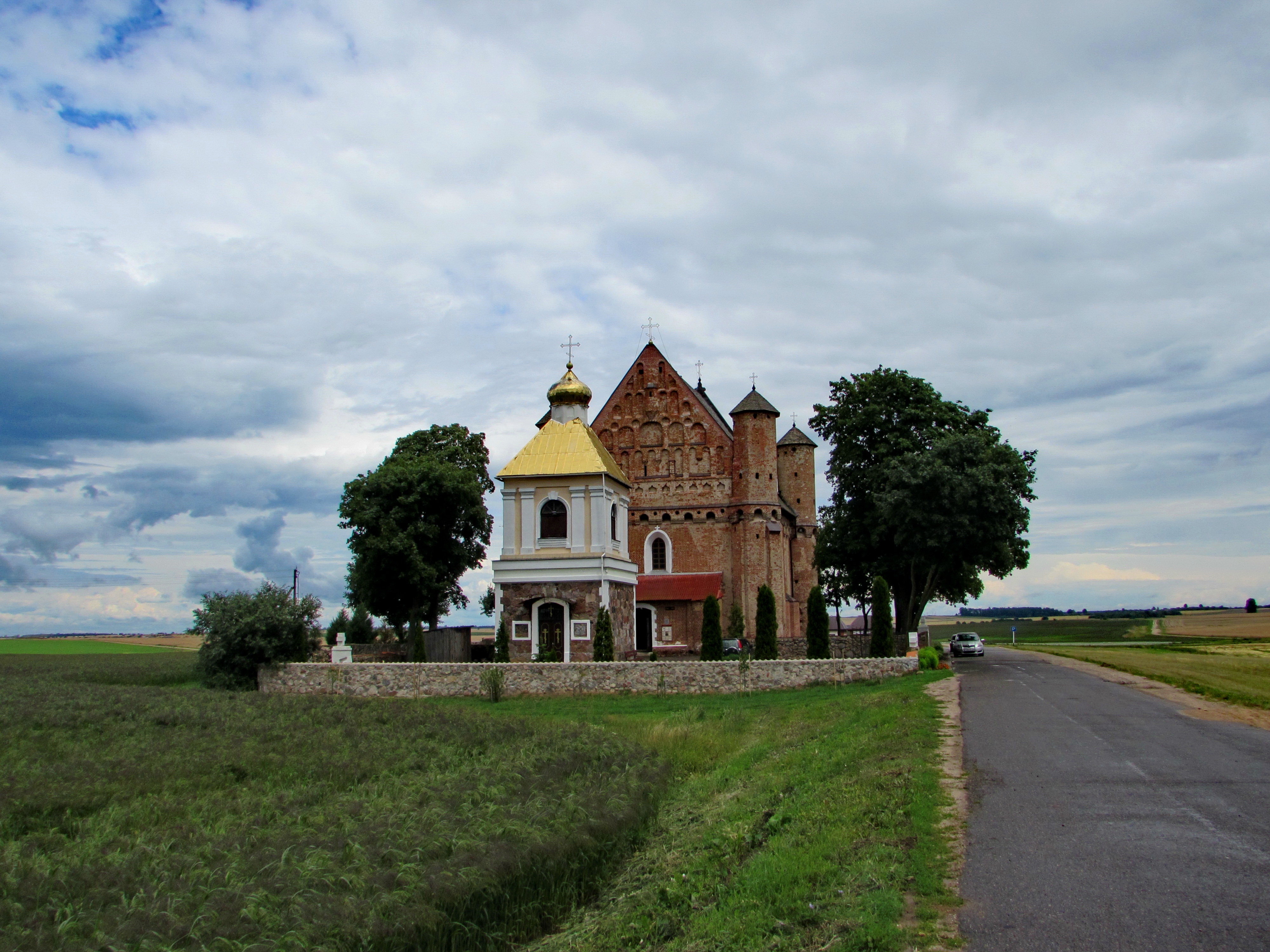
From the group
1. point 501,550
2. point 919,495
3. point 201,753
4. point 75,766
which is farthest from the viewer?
point 501,550

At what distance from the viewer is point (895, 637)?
131 ft

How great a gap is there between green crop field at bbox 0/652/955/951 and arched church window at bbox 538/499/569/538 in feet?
55.5

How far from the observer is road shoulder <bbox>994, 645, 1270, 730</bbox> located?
1750cm

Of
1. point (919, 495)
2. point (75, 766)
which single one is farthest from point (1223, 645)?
point (75, 766)

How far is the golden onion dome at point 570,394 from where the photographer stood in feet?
136

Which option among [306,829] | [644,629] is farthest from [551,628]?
[306,829]

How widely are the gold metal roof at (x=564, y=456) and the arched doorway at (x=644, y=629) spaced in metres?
7.11

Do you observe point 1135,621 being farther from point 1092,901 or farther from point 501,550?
point 1092,901

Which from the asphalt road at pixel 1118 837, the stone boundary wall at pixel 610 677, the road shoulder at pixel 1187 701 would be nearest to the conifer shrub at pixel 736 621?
the stone boundary wall at pixel 610 677

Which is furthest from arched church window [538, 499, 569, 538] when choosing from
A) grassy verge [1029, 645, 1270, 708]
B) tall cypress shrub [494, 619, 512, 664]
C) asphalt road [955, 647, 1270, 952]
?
asphalt road [955, 647, 1270, 952]

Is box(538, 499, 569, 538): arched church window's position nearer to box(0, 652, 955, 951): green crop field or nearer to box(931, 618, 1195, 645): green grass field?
box(0, 652, 955, 951): green crop field

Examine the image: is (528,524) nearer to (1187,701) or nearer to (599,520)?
(599,520)

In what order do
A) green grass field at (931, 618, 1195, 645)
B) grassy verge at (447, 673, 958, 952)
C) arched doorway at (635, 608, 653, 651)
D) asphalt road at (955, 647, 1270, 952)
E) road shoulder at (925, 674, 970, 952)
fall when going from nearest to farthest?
asphalt road at (955, 647, 1270, 952) → road shoulder at (925, 674, 970, 952) → grassy verge at (447, 673, 958, 952) → arched doorway at (635, 608, 653, 651) → green grass field at (931, 618, 1195, 645)

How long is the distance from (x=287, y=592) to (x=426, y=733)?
17.8m
